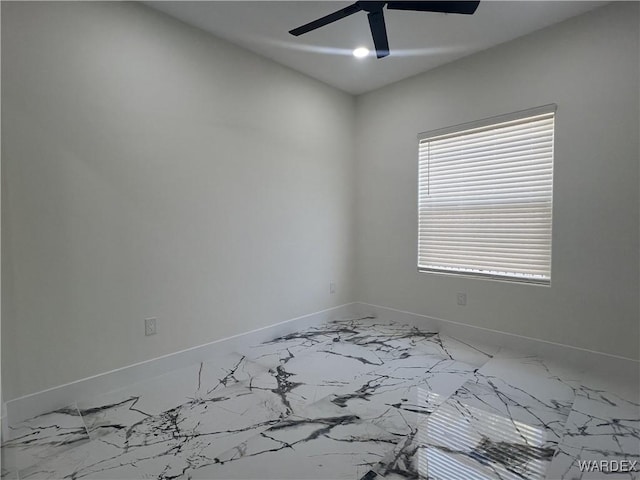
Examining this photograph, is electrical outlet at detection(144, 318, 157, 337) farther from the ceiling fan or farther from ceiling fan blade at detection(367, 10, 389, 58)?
ceiling fan blade at detection(367, 10, 389, 58)

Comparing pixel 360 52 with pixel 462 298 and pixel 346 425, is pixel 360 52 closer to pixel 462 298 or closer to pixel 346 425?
pixel 462 298

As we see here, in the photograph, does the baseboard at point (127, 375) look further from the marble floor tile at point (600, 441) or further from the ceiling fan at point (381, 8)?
the ceiling fan at point (381, 8)

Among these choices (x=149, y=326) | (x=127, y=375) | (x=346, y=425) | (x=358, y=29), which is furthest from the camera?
(x=358, y=29)

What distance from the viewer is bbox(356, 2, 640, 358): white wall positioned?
8.17ft

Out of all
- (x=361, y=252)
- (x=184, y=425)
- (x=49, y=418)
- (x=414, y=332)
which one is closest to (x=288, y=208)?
(x=361, y=252)

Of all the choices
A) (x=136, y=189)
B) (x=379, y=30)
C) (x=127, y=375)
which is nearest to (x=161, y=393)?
(x=127, y=375)

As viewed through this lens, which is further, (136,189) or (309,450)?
(136,189)

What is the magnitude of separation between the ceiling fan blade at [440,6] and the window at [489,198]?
4.15 feet

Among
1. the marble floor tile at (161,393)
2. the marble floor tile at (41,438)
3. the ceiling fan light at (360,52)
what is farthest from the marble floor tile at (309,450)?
the ceiling fan light at (360,52)

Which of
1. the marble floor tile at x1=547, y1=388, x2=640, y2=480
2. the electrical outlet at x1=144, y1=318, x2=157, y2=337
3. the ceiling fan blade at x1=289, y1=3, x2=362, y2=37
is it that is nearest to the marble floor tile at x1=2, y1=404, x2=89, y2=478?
the electrical outlet at x1=144, y1=318, x2=157, y2=337

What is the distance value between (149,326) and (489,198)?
3049mm

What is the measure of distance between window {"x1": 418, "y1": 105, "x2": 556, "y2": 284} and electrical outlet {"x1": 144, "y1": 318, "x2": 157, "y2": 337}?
2.59m

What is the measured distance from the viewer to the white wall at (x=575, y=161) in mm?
2490

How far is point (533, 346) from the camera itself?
116 inches
